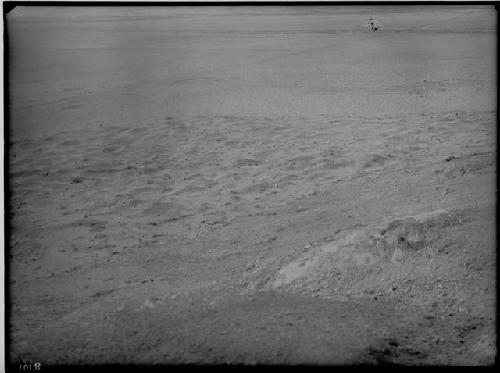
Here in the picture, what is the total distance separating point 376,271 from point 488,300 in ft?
1.25

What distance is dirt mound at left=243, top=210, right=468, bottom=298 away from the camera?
167cm

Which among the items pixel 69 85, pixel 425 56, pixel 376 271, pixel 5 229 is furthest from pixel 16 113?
pixel 425 56

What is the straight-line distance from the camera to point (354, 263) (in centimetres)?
170

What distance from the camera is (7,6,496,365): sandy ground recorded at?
1594mm

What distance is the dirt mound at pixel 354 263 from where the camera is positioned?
167 cm

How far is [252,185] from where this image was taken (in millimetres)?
1877

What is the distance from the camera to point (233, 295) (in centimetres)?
165

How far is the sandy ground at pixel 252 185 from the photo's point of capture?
159cm

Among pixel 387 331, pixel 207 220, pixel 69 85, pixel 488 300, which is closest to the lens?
pixel 387 331

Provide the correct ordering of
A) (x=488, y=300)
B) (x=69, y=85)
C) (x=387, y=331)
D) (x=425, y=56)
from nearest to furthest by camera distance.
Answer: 1. (x=387, y=331)
2. (x=488, y=300)
3. (x=69, y=85)
4. (x=425, y=56)

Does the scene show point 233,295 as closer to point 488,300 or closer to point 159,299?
point 159,299

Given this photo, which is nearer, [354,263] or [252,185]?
[354,263]

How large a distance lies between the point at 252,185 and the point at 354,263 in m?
0.47

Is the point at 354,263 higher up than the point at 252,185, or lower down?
lower down
